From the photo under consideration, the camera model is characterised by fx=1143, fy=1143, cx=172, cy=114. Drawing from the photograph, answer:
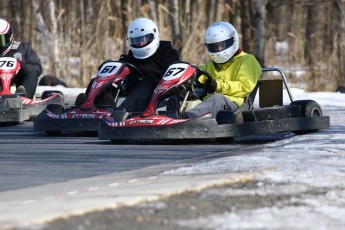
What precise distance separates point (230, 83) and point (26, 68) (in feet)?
15.4

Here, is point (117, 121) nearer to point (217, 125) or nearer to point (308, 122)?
→ point (217, 125)

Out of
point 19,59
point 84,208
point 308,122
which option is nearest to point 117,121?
point 308,122

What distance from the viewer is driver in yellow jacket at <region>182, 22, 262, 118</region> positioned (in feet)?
43.1

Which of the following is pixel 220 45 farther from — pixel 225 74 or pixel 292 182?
pixel 292 182

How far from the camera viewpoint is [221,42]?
1388cm

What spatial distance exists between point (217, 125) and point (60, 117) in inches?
95.8

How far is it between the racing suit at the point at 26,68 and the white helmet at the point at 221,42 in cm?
393

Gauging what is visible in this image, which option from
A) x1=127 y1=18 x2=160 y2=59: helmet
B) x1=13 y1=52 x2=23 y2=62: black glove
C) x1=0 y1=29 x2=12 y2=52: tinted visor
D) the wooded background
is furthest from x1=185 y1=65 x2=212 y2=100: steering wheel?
the wooded background

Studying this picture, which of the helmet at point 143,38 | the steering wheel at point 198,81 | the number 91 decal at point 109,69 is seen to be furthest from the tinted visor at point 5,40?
the steering wheel at point 198,81

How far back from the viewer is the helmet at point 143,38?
14.7 m

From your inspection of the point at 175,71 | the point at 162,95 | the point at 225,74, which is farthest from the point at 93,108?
the point at 225,74

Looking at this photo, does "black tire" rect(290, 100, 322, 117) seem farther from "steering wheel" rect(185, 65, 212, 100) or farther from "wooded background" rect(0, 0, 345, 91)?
"wooded background" rect(0, 0, 345, 91)

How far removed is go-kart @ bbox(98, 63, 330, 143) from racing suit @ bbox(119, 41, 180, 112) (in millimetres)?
490

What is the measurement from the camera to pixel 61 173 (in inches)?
393
